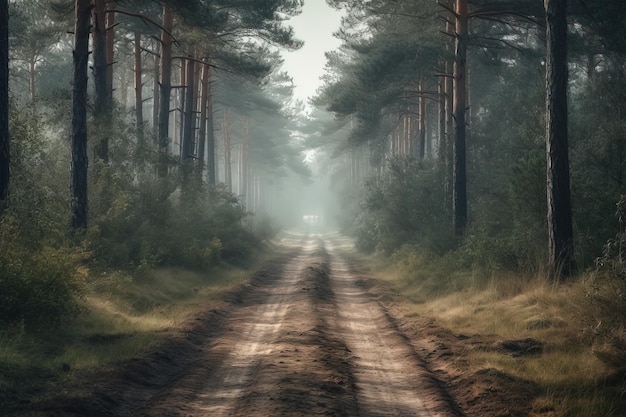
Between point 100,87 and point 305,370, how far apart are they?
1367cm

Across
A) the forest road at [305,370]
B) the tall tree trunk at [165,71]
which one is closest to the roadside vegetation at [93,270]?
the forest road at [305,370]

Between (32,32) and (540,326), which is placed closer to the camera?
(540,326)

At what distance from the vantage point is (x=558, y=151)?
14.0 m

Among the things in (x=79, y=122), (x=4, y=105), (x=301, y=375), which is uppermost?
(x=79, y=122)

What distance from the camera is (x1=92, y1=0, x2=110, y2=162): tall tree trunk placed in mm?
19844

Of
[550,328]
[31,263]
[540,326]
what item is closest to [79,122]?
[31,263]

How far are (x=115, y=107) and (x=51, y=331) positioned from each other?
1173cm

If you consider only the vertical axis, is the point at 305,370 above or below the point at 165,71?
below

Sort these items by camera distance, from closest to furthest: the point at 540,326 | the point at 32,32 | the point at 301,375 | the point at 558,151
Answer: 1. the point at 301,375
2. the point at 540,326
3. the point at 558,151
4. the point at 32,32

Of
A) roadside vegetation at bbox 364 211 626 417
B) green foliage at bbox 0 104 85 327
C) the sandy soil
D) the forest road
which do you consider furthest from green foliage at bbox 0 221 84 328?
roadside vegetation at bbox 364 211 626 417

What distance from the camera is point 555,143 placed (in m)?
14.0

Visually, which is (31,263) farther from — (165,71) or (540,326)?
(165,71)

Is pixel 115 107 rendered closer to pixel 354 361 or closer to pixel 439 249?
pixel 439 249

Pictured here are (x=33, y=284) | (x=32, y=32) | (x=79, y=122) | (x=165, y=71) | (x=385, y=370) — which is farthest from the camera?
(x=165, y=71)
